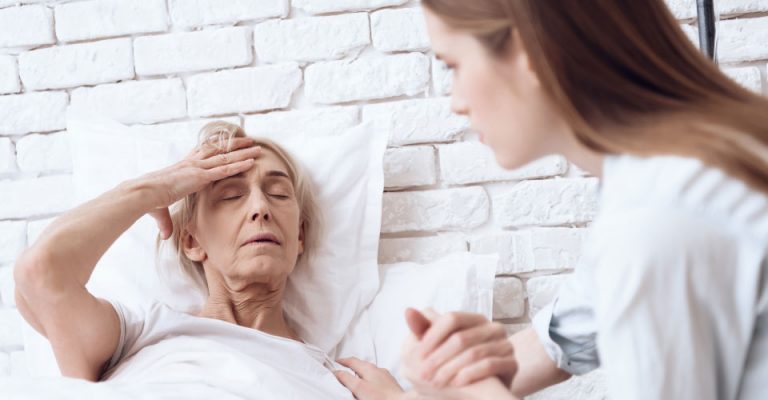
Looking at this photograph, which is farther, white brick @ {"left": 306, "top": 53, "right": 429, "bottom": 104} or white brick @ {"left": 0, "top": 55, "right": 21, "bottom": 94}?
white brick @ {"left": 0, "top": 55, "right": 21, "bottom": 94}

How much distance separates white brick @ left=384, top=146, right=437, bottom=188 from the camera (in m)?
1.81

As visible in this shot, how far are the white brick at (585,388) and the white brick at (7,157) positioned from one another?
130 centimetres

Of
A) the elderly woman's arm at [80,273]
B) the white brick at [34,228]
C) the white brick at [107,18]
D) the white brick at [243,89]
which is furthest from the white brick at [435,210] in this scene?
the white brick at [34,228]

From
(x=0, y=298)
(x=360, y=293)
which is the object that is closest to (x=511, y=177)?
(x=360, y=293)

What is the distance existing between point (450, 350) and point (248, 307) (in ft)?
3.21

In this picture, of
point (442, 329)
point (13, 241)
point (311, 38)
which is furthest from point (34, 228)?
point (442, 329)

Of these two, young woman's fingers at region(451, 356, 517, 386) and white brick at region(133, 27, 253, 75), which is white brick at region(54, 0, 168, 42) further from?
young woman's fingers at region(451, 356, 517, 386)

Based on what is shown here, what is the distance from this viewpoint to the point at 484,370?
0.84m

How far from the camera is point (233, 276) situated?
170cm

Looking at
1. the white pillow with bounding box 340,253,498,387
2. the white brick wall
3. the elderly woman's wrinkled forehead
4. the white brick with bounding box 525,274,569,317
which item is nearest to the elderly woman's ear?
the elderly woman's wrinkled forehead

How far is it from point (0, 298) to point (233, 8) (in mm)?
857

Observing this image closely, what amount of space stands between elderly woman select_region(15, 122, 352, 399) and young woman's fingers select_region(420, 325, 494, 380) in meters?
0.60

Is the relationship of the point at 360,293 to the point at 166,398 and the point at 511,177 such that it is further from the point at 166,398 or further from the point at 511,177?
the point at 166,398

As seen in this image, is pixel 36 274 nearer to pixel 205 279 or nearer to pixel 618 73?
pixel 205 279
